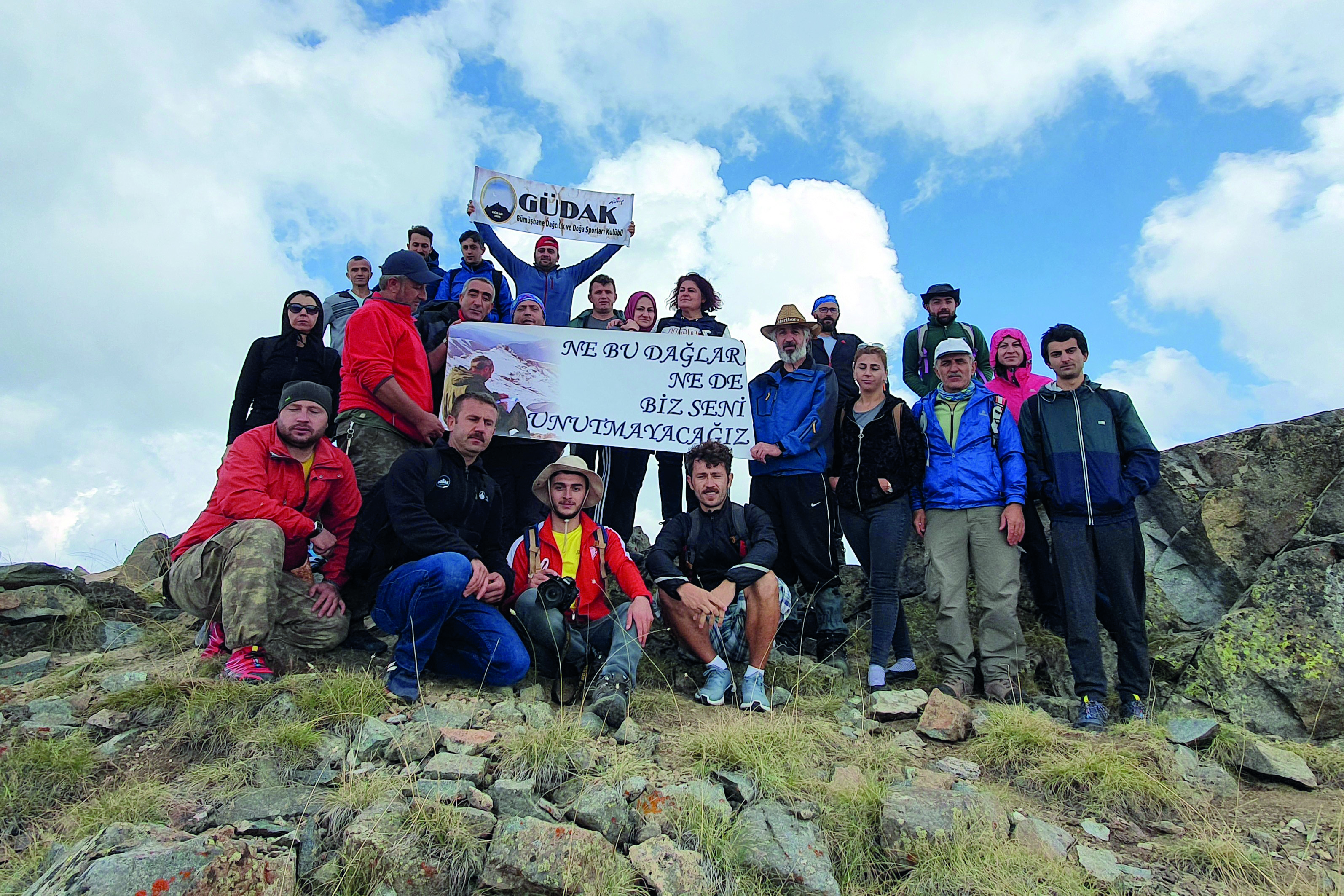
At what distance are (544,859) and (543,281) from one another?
6.90 m

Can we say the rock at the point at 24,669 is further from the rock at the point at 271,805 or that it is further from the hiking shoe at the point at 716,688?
the hiking shoe at the point at 716,688

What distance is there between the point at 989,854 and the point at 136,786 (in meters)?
4.45

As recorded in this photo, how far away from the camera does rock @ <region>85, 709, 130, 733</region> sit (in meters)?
4.91

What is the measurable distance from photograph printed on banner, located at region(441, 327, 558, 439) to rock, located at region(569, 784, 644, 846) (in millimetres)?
4330

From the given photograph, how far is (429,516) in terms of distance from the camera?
5.50 m

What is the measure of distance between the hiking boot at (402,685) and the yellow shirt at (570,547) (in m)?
1.25

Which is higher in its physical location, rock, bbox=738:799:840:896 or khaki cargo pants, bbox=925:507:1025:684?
khaki cargo pants, bbox=925:507:1025:684

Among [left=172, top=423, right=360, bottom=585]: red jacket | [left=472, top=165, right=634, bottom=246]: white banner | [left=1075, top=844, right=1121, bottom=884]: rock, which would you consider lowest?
[left=1075, top=844, right=1121, bottom=884]: rock

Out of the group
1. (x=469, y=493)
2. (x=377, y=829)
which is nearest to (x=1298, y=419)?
(x=469, y=493)

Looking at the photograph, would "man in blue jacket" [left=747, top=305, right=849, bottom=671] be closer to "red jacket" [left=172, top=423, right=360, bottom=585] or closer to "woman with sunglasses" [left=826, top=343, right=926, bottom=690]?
"woman with sunglasses" [left=826, top=343, right=926, bottom=690]

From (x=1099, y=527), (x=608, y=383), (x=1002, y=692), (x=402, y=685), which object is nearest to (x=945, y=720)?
(x=1002, y=692)

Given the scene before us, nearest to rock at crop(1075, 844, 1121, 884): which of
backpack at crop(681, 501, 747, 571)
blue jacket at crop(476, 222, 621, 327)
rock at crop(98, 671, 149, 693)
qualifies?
backpack at crop(681, 501, 747, 571)

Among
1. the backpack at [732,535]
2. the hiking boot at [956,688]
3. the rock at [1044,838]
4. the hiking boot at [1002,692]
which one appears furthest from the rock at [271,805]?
the hiking boot at [1002,692]

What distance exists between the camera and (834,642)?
739 cm
